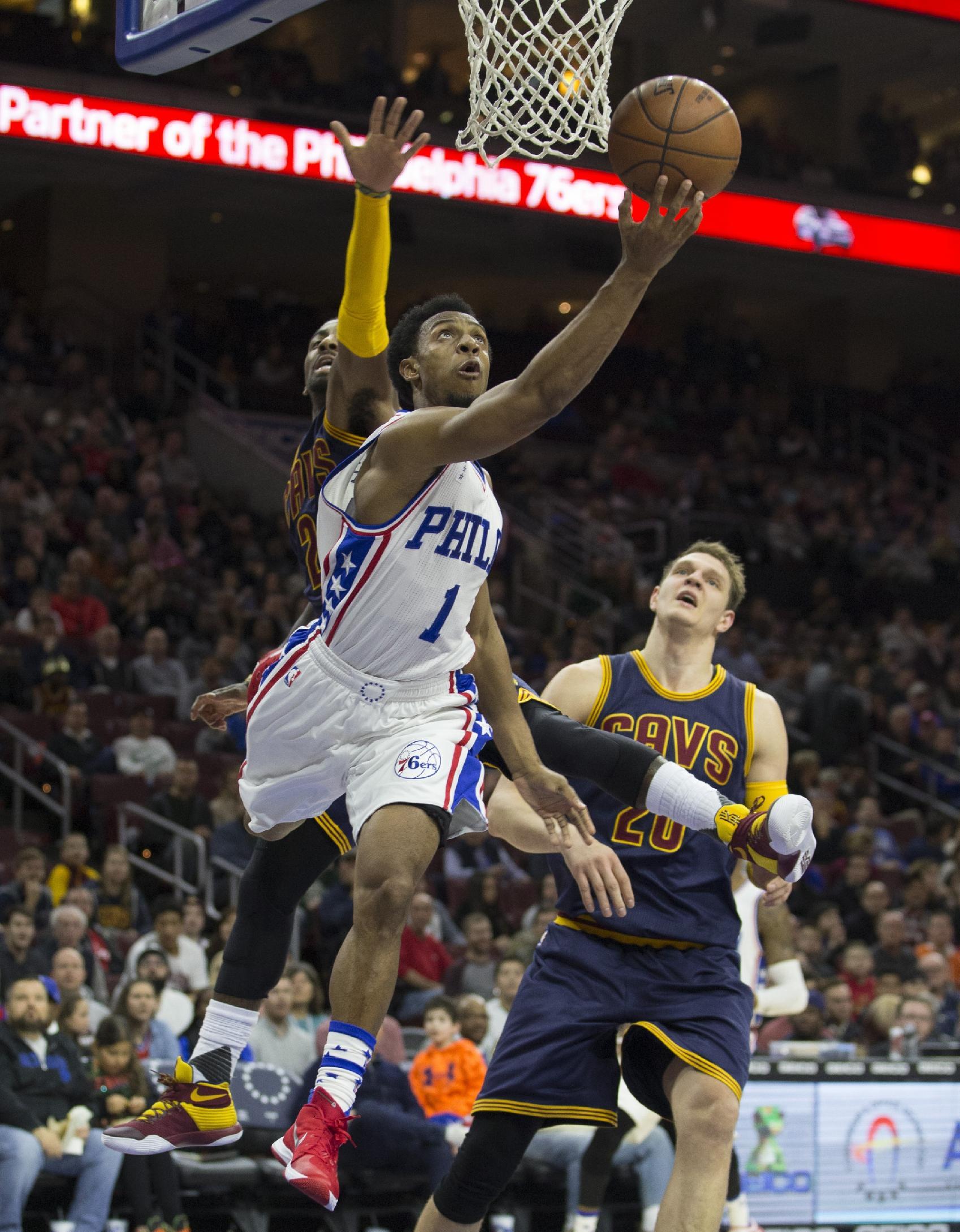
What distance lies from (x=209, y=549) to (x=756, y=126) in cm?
969

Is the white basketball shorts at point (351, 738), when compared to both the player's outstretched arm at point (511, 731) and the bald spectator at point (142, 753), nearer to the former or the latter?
the player's outstretched arm at point (511, 731)

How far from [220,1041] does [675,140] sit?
2.72m

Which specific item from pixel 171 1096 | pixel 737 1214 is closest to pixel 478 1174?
pixel 171 1096

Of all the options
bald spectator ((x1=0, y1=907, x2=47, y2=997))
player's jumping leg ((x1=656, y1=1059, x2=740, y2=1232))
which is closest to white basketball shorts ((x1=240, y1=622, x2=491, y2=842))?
player's jumping leg ((x1=656, y1=1059, x2=740, y2=1232))

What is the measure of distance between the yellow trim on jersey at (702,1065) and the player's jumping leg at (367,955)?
1.16 m

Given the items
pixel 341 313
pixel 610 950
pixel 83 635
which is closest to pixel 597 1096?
pixel 610 950

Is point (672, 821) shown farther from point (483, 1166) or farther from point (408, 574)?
point (408, 574)

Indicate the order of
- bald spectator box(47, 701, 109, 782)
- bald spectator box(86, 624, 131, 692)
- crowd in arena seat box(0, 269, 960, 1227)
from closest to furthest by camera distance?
crowd in arena seat box(0, 269, 960, 1227), bald spectator box(47, 701, 109, 782), bald spectator box(86, 624, 131, 692)

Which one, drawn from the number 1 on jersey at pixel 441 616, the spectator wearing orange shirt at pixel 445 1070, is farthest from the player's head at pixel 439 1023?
the number 1 on jersey at pixel 441 616

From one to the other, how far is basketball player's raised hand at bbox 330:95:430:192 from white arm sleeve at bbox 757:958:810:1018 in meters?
4.51

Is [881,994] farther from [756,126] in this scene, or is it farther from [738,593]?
[756,126]

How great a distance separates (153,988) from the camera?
9.15 meters

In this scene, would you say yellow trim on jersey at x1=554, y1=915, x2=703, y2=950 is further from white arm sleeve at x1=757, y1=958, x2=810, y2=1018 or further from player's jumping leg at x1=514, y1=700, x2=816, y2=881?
white arm sleeve at x1=757, y1=958, x2=810, y2=1018

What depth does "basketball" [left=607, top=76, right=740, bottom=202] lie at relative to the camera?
413 centimetres
